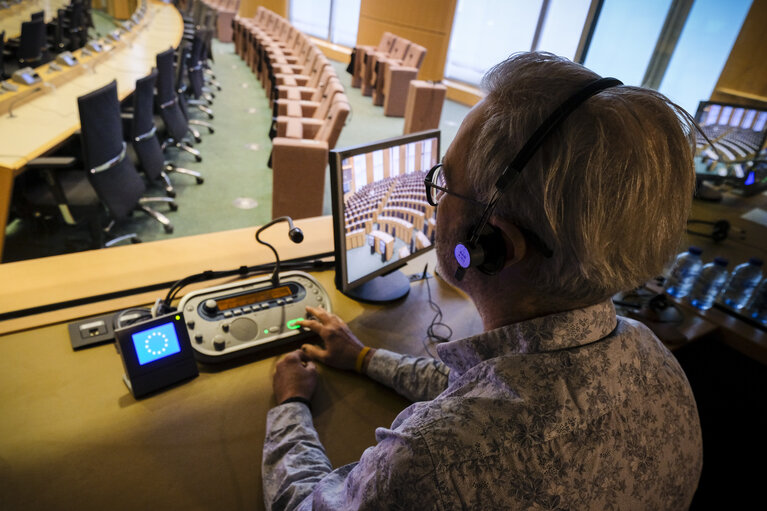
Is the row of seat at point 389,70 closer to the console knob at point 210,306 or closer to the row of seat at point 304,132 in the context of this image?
the row of seat at point 304,132

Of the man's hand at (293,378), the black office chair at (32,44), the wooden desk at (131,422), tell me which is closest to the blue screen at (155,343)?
the wooden desk at (131,422)

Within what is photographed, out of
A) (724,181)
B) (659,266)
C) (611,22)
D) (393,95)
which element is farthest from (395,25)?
(659,266)

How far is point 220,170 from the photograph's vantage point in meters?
3.97

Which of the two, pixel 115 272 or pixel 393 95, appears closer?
pixel 115 272

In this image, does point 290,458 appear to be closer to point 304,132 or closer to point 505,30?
point 304,132

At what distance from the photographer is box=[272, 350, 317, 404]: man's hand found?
36.4 inches

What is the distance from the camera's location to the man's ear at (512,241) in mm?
633

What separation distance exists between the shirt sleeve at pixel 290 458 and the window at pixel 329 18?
10.3 meters

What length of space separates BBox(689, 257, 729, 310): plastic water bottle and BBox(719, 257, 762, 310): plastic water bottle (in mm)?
73

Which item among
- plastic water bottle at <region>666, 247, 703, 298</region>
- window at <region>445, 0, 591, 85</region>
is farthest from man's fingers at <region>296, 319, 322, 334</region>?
window at <region>445, 0, 591, 85</region>

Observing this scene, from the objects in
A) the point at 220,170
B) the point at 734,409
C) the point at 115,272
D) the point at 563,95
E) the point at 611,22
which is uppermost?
the point at 611,22

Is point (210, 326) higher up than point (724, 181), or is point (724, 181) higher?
point (724, 181)

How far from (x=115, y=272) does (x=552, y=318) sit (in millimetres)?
1131

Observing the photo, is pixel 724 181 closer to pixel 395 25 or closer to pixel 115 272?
pixel 115 272
